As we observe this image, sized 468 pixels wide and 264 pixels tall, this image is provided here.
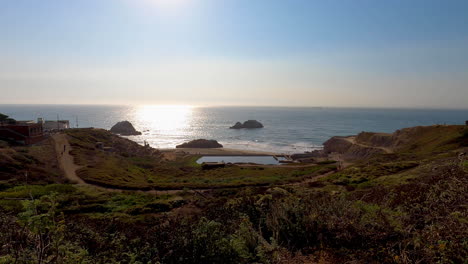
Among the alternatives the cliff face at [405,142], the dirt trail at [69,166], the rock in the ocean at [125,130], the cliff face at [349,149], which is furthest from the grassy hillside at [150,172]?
the rock in the ocean at [125,130]

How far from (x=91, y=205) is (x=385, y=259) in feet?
61.9

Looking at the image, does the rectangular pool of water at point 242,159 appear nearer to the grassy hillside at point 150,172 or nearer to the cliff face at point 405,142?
the grassy hillside at point 150,172

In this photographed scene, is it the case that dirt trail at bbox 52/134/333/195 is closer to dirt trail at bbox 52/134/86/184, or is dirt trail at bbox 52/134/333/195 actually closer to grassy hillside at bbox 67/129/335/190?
dirt trail at bbox 52/134/86/184

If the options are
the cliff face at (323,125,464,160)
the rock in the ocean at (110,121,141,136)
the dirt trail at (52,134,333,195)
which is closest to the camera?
the dirt trail at (52,134,333,195)

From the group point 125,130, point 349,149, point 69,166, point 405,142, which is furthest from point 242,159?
point 125,130

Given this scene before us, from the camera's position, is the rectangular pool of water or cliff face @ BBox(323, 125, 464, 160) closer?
cliff face @ BBox(323, 125, 464, 160)

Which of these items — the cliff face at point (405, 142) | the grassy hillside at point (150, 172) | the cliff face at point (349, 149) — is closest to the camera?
the grassy hillside at point (150, 172)

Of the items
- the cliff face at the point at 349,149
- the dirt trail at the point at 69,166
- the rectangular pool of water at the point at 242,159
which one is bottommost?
the rectangular pool of water at the point at 242,159

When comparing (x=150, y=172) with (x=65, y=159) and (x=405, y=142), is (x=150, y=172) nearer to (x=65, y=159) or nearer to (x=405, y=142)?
(x=65, y=159)

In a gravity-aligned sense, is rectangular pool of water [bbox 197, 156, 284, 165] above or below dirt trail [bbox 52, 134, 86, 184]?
below

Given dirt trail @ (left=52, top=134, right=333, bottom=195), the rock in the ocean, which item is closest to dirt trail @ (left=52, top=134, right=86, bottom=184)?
dirt trail @ (left=52, top=134, right=333, bottom=195)

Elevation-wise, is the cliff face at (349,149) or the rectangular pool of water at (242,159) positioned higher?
the cliff face at (349,149)

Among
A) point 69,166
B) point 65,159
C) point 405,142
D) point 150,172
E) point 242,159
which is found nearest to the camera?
point 69,166

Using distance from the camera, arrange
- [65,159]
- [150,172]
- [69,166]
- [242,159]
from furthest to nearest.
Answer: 1. [242,159]
2. [150,172]
3. [65,159]
4. [69,166]
